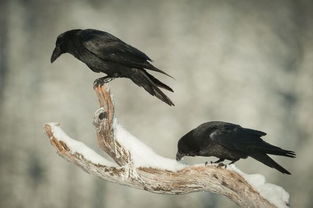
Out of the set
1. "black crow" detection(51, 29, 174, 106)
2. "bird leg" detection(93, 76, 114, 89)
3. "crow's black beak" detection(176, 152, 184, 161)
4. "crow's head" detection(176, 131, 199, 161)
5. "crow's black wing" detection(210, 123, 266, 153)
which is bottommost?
"crow's black beak" detection(176, 152, 184, 161)

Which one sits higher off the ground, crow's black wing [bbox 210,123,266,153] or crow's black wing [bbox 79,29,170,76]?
crow's black wing [bbox 79,29,170,76]

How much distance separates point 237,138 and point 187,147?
0.63m

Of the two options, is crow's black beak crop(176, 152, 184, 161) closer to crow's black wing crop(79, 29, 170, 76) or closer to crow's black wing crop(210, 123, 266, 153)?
crow's black wing crop(210, 123, 266, 153)

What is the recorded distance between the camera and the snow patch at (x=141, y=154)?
15.9 ft

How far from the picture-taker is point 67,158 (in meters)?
5.01

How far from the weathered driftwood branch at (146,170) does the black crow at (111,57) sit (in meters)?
0.40

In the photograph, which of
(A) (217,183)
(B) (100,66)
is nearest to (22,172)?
(B) (100,66)

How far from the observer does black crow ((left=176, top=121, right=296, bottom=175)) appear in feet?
16.6

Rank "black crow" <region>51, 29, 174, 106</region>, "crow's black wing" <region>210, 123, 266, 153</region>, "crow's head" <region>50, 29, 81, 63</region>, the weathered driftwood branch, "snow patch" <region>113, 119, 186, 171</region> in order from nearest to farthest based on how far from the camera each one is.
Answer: the weathered driftwood branch → "snow patch" <region>113, 119, 186, 171</region> → "crow's black wing" <region>210, 123, 266, 153</region> → "black crow" <region>51, 29, 174, 106</region> → "crow's head" <region>50, 29, 81, 63</region>

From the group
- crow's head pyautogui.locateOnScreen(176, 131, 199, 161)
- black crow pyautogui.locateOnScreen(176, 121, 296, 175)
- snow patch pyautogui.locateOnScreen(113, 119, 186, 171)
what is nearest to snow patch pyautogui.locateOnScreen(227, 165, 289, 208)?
black crow pyautogui.locateOnScreen(176, 121, 296, 175)

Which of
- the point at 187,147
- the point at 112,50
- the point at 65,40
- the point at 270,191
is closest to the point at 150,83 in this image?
the point at 112,50

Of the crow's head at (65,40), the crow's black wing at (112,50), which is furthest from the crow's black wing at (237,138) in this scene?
the crow's head at (65,40)

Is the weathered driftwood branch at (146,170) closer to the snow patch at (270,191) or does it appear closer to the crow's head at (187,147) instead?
the snow patch at (270,191)

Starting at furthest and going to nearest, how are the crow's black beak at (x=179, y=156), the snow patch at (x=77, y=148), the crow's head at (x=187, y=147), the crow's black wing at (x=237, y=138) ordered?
the crow's black beak at (x=179, y=156), the crow's head at (x=187, y=147), the crow's black wing at (x=237, y=138), the snow patch at (x=77, y=148)
